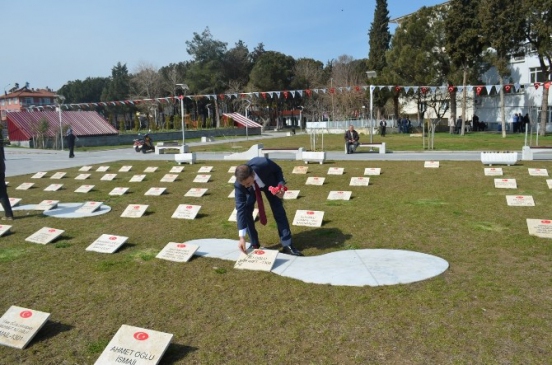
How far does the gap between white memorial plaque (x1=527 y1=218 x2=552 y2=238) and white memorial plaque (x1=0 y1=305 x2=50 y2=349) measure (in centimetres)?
667

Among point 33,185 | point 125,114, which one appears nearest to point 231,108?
point 125,114

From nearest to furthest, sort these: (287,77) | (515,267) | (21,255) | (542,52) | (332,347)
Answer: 1. (332,347)
2. (515,267)
3. (21,255)
4. (542,52)
5. (287,77)

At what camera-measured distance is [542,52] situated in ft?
107

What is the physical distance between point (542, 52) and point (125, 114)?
6737 centimetres

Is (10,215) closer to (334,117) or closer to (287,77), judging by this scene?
(334,117)

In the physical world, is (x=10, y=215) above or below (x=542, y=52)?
below

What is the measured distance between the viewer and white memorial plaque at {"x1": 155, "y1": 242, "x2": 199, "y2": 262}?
6.34m

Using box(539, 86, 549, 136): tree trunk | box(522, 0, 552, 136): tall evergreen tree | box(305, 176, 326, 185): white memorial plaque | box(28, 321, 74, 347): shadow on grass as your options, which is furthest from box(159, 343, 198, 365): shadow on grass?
box(539, 86, 549, 136): tree trunk

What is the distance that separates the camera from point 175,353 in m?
3.89

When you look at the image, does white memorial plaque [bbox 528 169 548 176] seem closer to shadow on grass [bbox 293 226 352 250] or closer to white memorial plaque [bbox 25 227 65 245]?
shadow on grass [bbox 293 226 352 250]

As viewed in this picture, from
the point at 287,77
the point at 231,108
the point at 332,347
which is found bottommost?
the point at 332,347

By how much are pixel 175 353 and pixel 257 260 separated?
7.15ft

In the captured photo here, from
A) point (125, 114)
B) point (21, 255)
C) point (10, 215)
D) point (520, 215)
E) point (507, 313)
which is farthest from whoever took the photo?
point (125, 114)

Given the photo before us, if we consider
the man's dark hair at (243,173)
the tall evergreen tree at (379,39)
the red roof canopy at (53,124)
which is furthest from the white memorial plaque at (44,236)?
the tall evergreen tree at (379,39)
